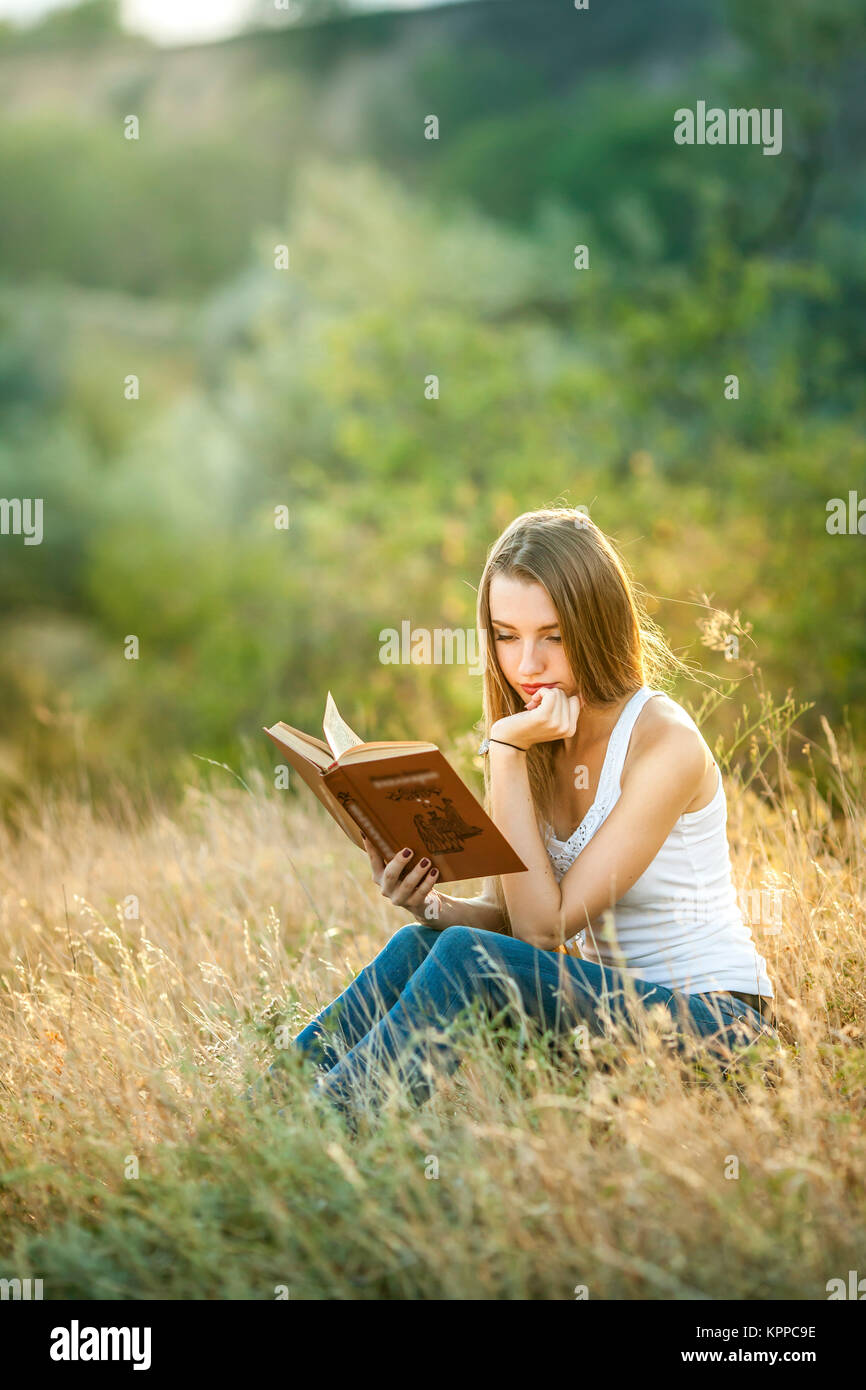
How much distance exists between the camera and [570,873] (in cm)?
279

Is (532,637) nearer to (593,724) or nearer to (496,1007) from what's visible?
(593,724)

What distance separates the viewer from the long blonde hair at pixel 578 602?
2.91m

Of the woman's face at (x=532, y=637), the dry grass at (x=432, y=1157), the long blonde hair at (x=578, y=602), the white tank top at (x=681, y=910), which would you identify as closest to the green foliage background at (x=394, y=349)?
the dry grass at (x=432, y=1157)

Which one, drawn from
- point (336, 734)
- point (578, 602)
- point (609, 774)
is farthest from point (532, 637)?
point (336, 734)

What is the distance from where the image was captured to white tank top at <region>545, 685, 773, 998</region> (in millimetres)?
2844

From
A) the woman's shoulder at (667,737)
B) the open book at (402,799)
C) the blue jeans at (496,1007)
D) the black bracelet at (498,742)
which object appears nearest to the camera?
the open book at (402,799)

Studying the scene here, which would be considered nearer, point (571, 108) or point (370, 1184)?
point (370, 1184)

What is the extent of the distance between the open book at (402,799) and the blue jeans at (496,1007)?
165mm

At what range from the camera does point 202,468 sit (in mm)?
17750

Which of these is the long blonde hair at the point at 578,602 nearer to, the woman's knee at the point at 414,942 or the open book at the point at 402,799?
the woman's knee at the point at 414,942

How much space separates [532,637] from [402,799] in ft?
1.82
